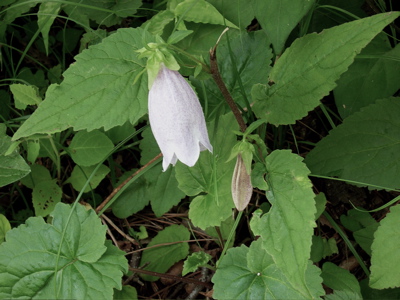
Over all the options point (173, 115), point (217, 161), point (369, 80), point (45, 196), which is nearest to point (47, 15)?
point (45, 196)

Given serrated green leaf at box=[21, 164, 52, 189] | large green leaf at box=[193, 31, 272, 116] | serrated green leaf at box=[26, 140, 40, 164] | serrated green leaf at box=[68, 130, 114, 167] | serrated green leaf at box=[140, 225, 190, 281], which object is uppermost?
large green leaf at box=[193, 31, 272, 116]

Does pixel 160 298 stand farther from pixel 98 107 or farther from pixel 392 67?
pixel 392 67

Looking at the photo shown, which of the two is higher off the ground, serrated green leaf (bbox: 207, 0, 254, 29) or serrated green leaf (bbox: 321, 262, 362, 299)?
serrated green leaf (bbox: 207, 0, 254, 29)

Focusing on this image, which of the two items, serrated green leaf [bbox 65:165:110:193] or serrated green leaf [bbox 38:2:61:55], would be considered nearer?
serrated green leaf [bbox 38:2:61:55]

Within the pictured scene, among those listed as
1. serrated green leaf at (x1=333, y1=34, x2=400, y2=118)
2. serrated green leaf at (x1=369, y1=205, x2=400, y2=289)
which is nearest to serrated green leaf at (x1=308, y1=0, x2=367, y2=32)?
serrated green leaf at (x1=333, y1=34, x2=400, y2=118)

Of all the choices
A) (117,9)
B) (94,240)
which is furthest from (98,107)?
(117,9)

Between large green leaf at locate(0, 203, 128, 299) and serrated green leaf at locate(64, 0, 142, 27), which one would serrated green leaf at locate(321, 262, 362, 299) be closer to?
large green leaf at locate(0, 203, 128, 299)

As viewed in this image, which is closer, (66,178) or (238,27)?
(238,27)

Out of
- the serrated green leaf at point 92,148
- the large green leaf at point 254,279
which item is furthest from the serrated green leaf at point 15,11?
the large green leaf at point 254,279
